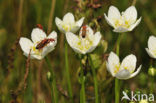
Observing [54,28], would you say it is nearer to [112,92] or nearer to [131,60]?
[112,92]

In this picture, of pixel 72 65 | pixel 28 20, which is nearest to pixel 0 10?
pixel 28 20

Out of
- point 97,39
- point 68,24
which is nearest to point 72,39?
point 97,39

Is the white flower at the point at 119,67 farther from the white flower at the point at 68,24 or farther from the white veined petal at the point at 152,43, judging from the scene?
the white flower at the point at 68,24

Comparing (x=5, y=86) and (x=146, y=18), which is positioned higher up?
(x=146, y=18)

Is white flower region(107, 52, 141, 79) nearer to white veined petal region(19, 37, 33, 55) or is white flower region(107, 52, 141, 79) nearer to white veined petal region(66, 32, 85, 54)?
white veined petal region(66, 32, 85, 54)

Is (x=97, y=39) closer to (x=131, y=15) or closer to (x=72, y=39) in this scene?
(x=72, y=39)

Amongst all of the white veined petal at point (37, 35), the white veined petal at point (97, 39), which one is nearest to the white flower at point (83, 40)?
the white veined petal at point (97, 39)

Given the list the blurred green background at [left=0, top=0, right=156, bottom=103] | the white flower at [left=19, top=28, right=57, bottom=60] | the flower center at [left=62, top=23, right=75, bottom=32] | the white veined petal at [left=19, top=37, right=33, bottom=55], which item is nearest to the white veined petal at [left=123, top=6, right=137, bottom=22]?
the blurred green background at [left=0, top=0, right=156, bottom=103]

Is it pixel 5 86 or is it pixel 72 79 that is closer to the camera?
pixel 5 86
